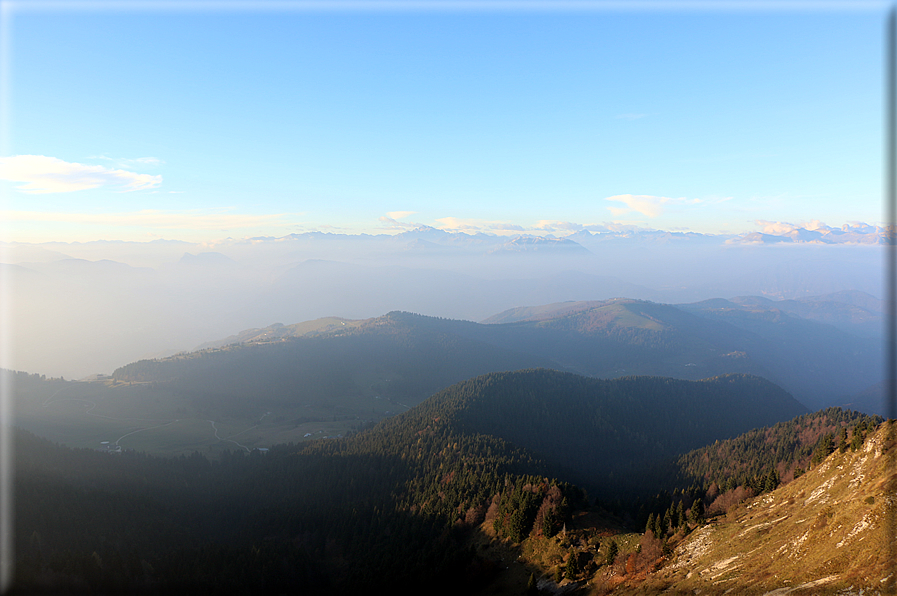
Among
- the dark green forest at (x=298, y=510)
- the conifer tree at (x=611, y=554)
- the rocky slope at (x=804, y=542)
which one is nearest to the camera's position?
the rocky slope at (x=804, y=542)

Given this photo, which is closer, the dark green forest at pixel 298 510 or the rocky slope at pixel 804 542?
the rocky slope at pixel 804 542

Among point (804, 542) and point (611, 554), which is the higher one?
point (804, 542)

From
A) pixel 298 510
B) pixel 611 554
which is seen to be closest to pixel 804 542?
pixel 611 554

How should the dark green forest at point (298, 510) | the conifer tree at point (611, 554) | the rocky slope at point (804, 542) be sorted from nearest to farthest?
the rocky slope at point (804, 542) < the conifer tree at point (611, 554) < the dark green forest at point (298, 510)

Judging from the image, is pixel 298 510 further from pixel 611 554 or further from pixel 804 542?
pixel 804 542

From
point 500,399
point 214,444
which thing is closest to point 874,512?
point 500,399

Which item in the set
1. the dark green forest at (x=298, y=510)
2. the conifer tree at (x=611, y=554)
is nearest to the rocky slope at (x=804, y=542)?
the conifer tree at (x=611, y=554)

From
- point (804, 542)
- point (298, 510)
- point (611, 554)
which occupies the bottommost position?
point (298, 510)

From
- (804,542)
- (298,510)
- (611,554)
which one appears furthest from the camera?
(298,510)

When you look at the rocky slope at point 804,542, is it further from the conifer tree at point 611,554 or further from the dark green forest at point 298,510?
the dark green forest at point 298,510

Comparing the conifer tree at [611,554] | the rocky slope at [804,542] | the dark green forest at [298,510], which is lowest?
the dark green forest at [298,510]

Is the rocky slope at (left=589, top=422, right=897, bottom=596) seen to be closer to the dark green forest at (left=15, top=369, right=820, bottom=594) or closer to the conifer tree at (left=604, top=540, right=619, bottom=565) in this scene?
the conifer tree at (left=604, top=540, right=619, bottom=565)

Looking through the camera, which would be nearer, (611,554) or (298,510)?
(611,554)
